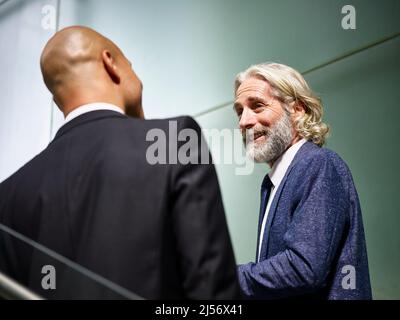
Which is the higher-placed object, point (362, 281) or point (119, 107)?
point (119, 107)

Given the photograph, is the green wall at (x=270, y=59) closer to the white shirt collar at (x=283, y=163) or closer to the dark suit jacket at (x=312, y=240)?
the white shirt collar at (x=283, y=163)

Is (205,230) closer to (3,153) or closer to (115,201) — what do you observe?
(115,201)

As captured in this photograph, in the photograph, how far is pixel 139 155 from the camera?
1.11 metres

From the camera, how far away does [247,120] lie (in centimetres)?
205

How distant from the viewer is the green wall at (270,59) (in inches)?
107

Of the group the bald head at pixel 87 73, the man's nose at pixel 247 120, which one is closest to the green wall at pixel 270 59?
the man's nose at pixel 247 120

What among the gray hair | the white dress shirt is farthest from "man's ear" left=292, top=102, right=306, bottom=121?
the white dress shirt

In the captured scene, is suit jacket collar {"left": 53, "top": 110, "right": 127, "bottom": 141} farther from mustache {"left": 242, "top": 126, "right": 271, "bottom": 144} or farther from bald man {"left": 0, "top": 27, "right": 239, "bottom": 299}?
mustache {"left": 242, "top": 126, "right": 271, "bottom": 144}

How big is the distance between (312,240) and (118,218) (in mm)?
590

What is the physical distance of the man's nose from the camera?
204 centimetres

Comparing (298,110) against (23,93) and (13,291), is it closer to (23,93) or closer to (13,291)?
(13,291)

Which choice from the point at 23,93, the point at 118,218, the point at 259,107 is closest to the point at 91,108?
the point at 118,218

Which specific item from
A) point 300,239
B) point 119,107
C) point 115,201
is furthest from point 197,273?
point 300,239

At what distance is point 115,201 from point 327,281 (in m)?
0.69
